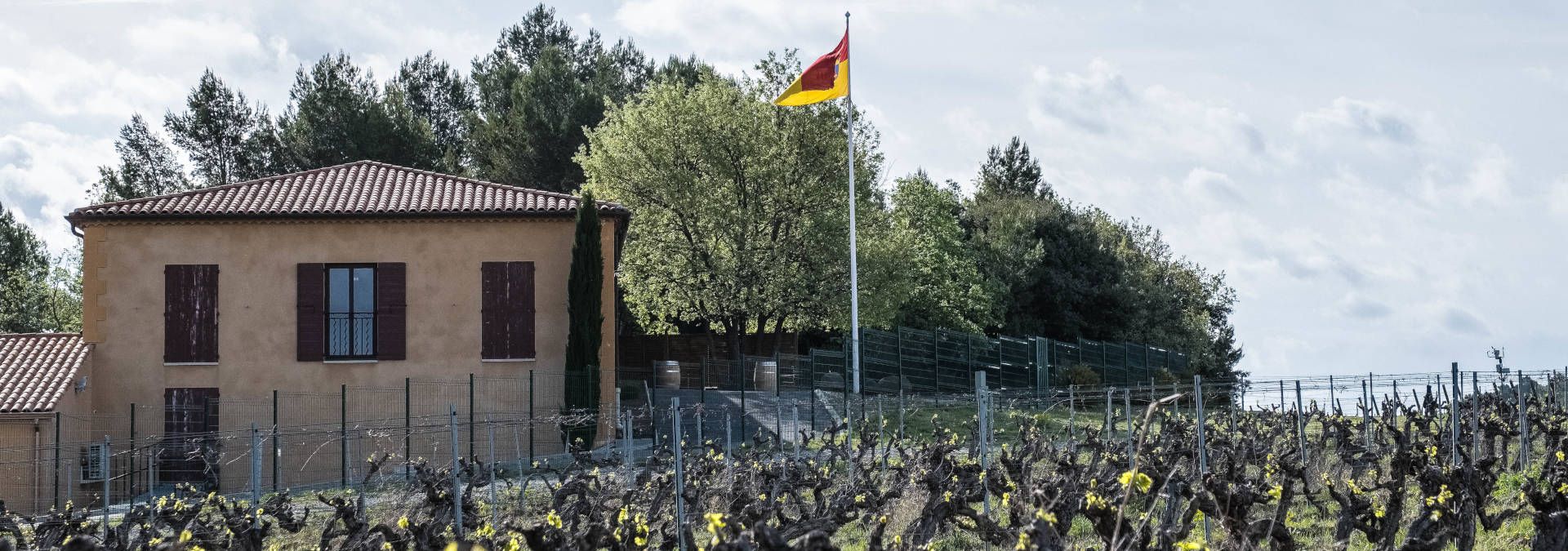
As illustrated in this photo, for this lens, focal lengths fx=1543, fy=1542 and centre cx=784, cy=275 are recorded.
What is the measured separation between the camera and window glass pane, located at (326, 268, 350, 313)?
26.0 m

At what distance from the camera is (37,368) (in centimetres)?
2472

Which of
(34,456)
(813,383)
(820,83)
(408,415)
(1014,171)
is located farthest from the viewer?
(1014,171)

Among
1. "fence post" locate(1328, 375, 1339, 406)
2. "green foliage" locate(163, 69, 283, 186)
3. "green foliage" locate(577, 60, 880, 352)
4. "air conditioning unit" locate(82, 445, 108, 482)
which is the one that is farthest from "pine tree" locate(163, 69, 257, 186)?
"fence post" locate(1328, 375, 1339, 406)

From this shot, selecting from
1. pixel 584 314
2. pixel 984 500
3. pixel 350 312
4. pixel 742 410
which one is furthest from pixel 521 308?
pixel 984 500

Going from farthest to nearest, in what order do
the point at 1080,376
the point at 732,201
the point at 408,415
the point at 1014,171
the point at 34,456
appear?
the point at 1014,171
the point at 1080,376
the point at 732,201
the point at 408,415
the point at 34,456

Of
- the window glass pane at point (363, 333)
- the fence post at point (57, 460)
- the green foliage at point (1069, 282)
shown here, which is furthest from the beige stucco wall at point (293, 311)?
the green foliage at point (1069, 282)

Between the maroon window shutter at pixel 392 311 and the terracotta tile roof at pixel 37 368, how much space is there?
15.3 ft

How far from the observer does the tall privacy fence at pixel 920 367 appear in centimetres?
2952

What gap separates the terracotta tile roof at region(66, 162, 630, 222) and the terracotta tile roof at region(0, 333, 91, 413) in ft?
7.09

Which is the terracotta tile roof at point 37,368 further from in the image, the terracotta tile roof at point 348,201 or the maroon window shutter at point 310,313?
the maroon window shutter at point 310,313

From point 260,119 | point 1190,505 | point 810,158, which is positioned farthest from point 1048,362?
point 1190,505

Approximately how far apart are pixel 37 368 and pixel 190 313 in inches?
96.6

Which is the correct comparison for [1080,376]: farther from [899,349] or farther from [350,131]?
[350,131]

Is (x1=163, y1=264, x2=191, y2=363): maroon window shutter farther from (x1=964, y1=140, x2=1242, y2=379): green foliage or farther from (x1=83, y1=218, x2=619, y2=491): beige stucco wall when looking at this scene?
(x1=964, y1=140, x2=1242, y2=379): green foliage
